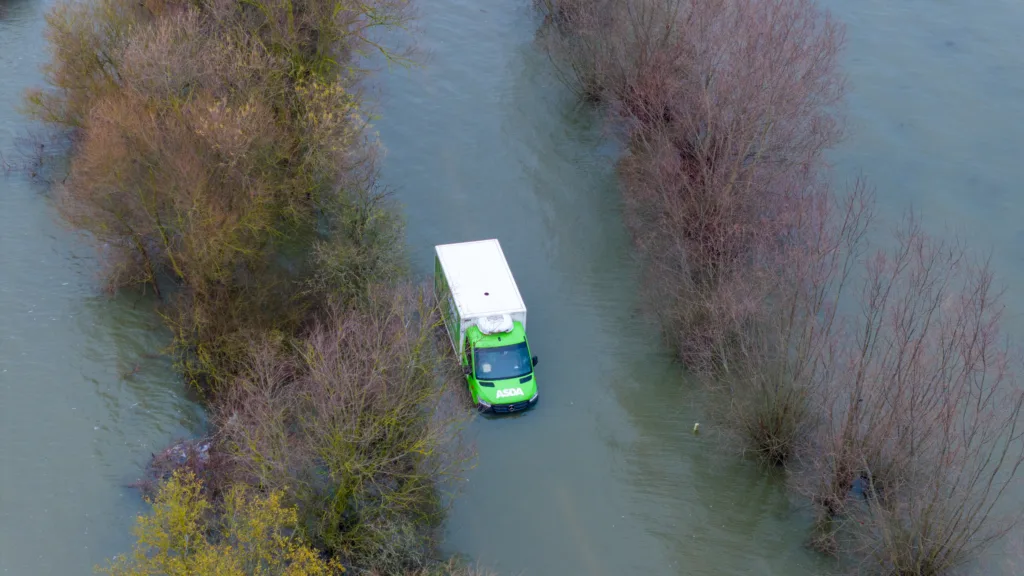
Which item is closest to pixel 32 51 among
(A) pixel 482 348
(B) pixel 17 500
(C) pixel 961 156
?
(B) pixel 17 500

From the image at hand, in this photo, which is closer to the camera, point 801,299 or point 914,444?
point 914,444

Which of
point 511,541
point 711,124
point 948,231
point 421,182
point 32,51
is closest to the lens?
point 511,541

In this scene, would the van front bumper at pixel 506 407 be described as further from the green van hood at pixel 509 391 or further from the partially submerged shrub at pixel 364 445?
the partially submerged shrub at pixel 364 445

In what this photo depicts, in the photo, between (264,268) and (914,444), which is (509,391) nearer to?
(264,268)

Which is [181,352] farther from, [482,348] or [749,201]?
[749,201]

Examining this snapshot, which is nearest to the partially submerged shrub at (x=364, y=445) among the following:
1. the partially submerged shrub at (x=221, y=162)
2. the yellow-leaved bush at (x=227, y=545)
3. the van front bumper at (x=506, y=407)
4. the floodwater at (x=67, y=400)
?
the yellow-leaved bush at (x=227, y=545)

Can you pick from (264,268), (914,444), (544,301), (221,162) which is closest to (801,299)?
(914,444)

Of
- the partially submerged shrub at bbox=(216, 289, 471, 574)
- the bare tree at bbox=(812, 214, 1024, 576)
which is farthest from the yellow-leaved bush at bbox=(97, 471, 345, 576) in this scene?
the bare tree at bbox=(812, 214, 1024, 576)
